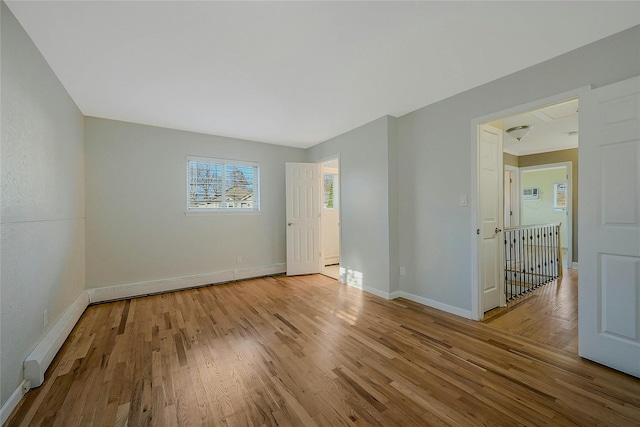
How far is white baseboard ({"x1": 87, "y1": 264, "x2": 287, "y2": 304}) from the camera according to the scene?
3484 millimetres

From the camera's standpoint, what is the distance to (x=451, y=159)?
2.95 metres

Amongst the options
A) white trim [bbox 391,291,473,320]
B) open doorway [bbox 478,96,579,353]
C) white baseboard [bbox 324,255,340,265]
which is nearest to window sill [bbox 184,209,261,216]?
white baseboard [bbox 324,255,340,265]

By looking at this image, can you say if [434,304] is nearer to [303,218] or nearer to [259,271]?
[303,218]

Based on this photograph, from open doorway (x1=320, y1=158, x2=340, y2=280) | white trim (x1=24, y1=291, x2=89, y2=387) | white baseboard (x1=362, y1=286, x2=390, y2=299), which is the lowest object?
white baseboard (x1=362, y1=286, x2=390, y2=299)

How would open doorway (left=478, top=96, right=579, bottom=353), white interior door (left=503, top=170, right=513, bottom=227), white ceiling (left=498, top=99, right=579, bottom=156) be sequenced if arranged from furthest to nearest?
white interior door (left=503, top=170, right=513, bottom=227) < white ceiling (left=498, top=99, right=579, bottom=156) < open doorway (left=478, top=96, right=579, bottom=353)

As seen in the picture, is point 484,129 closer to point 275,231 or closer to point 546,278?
point 546,278

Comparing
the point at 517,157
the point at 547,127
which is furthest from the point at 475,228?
the point at 517,157

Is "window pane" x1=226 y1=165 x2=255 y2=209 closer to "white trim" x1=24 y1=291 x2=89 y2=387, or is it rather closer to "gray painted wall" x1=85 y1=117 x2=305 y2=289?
"gray painted wall" x1=85 y1=117 x2=305 y2=289

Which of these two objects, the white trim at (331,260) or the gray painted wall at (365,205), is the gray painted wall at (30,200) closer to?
the gray painted wall at (365,205)

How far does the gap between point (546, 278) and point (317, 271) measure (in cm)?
405

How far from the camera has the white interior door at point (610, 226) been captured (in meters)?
1.78

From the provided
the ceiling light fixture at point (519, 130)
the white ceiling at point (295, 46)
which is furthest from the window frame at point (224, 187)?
the ceiling light fixture at point (519, 130)

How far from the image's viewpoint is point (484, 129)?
2857 millimetres

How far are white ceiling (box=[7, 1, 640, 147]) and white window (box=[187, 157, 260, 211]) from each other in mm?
1317
